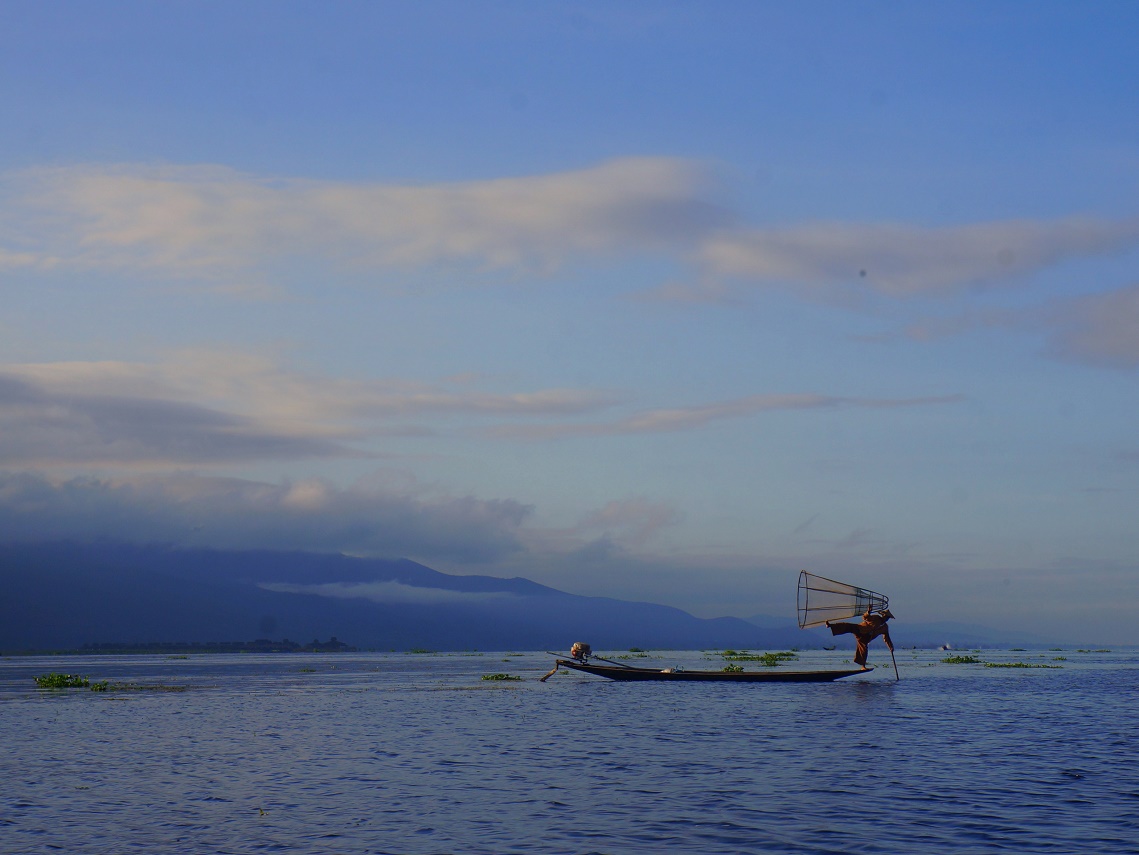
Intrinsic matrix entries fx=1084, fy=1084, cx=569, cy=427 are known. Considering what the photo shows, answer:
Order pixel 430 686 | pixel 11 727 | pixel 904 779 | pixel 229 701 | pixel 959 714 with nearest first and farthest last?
pixel 904 779 → pixel 11 727 → pixel 959 714 → pixel 229 701 → pixel 430 686

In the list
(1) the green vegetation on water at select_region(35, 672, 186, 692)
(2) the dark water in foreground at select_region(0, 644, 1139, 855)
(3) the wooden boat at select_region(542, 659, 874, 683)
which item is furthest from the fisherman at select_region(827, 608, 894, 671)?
(1) the green vegetation on water at select_region(35, 672, 186, 692)

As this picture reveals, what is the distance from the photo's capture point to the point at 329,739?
4825 centimetres

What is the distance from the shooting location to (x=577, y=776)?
36656 millimetres

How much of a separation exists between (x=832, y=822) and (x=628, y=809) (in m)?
5.64

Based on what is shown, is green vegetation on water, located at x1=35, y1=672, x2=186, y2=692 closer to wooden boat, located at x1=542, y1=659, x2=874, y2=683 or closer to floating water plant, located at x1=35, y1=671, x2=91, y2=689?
floating water plant, located at x1=35, y1=671, x2=91, y2=689

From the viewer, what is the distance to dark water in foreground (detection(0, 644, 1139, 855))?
27.0 meters

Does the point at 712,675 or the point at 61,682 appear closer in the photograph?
the point at 712,675

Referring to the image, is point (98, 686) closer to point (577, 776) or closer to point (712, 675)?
point (712, 675)

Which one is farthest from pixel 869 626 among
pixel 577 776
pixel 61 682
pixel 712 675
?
pixel 61 682

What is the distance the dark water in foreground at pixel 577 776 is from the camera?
27.0 m

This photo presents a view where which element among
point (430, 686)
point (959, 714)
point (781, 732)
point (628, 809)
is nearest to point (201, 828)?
point (628, 809)

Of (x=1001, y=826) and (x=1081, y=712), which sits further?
(x=1081, y=712)

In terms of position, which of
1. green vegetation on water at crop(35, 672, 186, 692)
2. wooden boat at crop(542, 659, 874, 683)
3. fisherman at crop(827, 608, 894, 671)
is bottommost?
green vegetation on water at crop(35, 672, 186, 692)

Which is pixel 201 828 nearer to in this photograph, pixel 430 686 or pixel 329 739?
pixel 329 739
